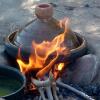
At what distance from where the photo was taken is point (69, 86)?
405 centimetres

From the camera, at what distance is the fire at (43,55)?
408cm

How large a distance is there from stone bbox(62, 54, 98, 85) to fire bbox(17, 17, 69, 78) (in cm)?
27

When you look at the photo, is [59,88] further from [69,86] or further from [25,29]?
[25,29]

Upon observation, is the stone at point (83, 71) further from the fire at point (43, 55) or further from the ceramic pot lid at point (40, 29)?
the ceramic pot lid at point (40, 29)

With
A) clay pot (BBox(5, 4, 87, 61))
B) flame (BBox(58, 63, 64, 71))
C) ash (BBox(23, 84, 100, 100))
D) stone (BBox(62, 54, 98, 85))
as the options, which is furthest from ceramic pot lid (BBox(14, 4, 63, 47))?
ash (BBox(23, 84, 100, 100))

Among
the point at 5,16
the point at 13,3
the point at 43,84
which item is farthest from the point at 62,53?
the point at 13,3

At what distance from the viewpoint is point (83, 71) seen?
4277 millimetres

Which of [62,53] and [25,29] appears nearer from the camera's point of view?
[62,53]

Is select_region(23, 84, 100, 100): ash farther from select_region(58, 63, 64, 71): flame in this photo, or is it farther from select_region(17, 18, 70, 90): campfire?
select_region(58, 63, 64, 71): flame

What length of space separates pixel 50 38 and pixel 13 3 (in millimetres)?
2545

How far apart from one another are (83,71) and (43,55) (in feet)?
1.71

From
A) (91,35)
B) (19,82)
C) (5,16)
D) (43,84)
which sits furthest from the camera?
(5,16)

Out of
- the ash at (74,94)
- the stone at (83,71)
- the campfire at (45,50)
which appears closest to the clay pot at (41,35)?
the campfire at (45,50)

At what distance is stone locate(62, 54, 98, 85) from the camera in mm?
4227
